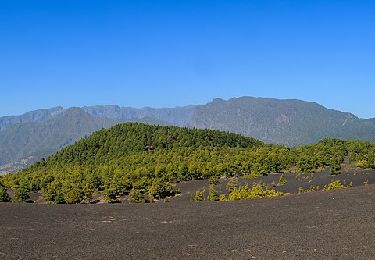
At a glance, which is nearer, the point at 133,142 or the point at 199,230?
the point at 199,230

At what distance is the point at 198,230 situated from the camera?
22031 millimetres

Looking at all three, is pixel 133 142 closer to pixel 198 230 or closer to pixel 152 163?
pixel 152 163

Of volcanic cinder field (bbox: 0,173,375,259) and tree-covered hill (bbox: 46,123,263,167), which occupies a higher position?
tree-covered hill (bbox: 46,123,263,167)

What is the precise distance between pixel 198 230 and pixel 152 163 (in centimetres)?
6662

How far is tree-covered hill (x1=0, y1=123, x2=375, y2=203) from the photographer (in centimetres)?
5803

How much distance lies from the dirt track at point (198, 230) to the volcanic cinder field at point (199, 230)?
0.12ft

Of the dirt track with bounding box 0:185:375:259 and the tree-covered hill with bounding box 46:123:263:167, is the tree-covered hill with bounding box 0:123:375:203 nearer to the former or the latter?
the tree-covered hill with bounding box 46:123:263:167

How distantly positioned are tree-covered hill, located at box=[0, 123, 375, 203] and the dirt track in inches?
Result: 889

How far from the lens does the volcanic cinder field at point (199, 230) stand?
17.7m

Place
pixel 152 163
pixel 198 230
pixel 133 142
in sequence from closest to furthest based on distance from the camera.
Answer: pixel 198 230 < pixel 152 163 < pixel 133 142

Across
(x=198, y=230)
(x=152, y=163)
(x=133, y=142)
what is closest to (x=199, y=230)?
(x=198, y=230)

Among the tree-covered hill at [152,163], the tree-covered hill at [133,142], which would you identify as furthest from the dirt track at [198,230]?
the tree-covered hill at [133,142]

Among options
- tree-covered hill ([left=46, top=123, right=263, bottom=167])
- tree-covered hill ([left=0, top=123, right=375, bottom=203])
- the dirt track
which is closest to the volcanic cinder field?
the dirt track

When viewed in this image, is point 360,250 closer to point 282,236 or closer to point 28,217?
point 282,236
